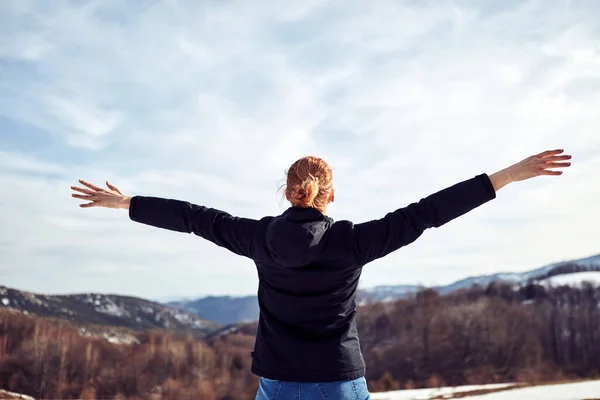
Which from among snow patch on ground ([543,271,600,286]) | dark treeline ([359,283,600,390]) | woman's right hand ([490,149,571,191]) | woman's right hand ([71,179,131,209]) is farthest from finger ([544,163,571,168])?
snow patch on ground ([543,271,600,286])

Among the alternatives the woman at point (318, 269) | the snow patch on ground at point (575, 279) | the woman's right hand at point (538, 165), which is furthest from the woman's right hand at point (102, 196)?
the snow patch on ground at point (575, 279)

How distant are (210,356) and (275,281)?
8250 centimetres

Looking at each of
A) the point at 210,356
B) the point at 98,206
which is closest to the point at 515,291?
the point at 210,356

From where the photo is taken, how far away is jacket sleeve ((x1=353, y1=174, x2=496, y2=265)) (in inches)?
109

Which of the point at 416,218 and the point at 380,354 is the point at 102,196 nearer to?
the point at 416,218

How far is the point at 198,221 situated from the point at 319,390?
1030 millimetres

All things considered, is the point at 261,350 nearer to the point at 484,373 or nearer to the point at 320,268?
the point at 320,268

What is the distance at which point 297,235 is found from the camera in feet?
8.97

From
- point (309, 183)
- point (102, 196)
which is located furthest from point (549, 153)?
point (102, 196)

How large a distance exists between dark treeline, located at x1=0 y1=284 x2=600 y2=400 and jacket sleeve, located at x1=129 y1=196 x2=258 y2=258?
64.0m

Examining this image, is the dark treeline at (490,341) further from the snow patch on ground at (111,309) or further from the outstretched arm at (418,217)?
the outstretched arm at (418,217)

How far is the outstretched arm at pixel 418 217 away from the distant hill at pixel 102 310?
314 ft

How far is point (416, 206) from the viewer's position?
282 cm

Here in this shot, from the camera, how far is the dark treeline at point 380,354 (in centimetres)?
6888
